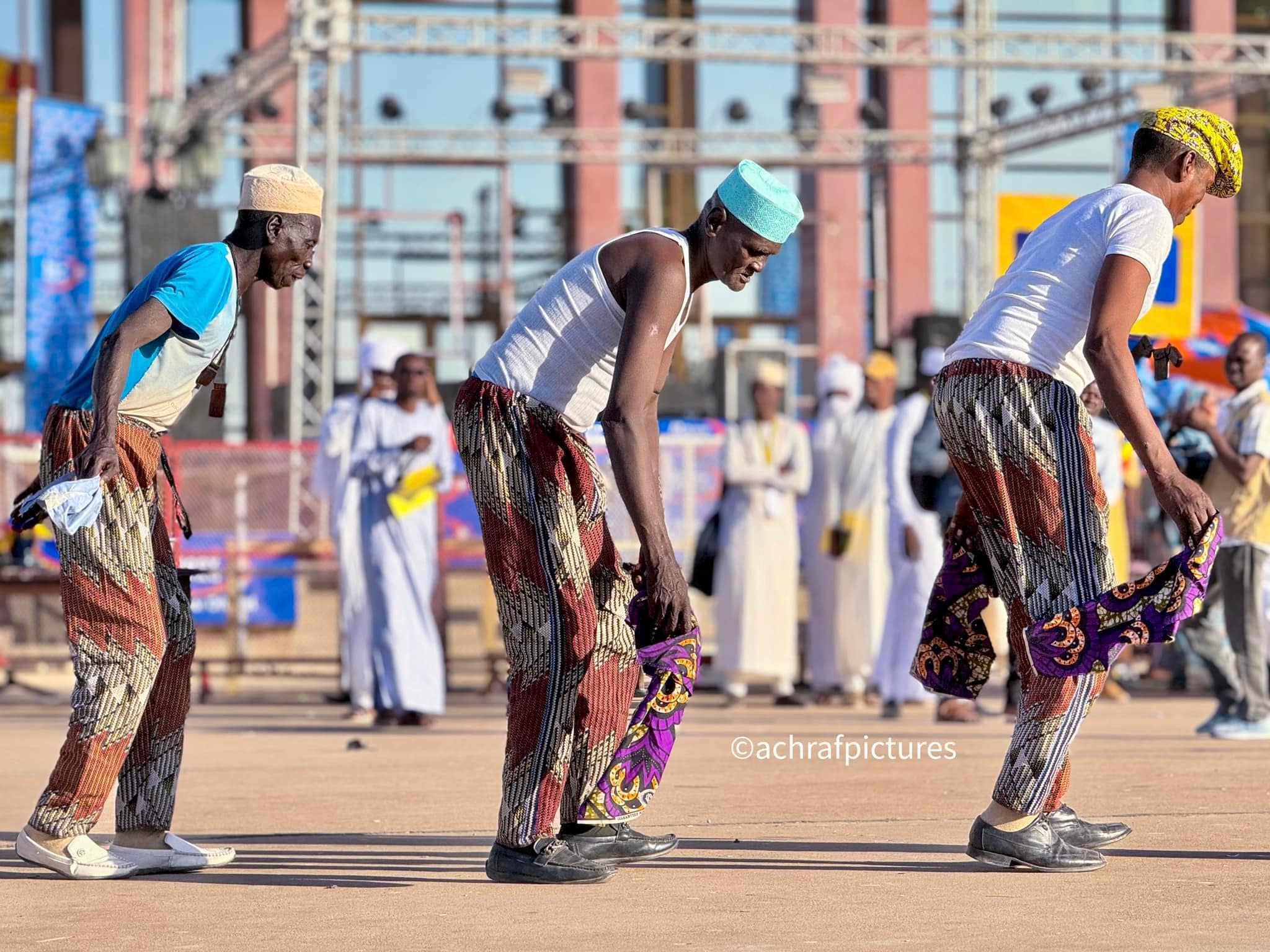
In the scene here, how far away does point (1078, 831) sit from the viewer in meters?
5.15

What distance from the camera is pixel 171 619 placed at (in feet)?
17.1

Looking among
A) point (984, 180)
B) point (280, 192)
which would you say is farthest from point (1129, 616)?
point (984, 180)

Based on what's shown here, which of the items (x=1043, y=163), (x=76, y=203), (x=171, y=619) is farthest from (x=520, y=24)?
(x=171, y=619)

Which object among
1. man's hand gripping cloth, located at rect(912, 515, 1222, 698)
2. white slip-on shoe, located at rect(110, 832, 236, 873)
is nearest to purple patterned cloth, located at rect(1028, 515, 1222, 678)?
man's hand gripping cloth, located at rect(912, 515, 1222, 698)

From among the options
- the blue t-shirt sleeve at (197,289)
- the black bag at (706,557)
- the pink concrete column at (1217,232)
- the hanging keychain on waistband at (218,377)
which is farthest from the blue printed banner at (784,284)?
the blue t-shirt sleeve at (197,289)

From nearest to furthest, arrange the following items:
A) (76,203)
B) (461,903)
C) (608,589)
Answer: (461,903), (608,589), (76,203)

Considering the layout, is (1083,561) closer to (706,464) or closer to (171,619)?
(171,619)

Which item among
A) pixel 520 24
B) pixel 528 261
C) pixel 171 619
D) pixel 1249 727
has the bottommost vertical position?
pixel 1249 727

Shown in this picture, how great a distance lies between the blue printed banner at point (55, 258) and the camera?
66.2 feet

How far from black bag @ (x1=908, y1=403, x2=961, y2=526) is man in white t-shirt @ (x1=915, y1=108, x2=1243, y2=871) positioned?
5.36 meters

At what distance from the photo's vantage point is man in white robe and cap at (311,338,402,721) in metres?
11.4

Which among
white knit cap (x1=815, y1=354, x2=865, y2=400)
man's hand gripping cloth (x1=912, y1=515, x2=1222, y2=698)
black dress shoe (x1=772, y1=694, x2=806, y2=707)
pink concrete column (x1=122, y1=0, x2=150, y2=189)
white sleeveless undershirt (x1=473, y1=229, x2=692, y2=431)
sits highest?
pink concrete column (x1=122, y1=0, x2=150, y2=189)

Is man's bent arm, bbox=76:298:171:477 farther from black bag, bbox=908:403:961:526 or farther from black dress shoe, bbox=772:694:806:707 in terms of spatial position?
black dress shoe, bbox=772:694:806:707

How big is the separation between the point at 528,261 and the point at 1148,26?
30.2 feet
